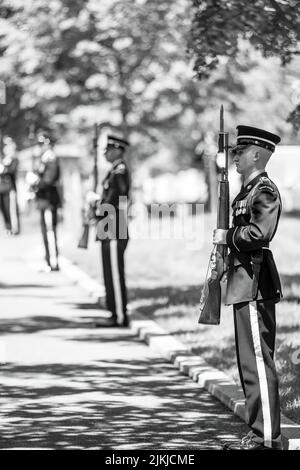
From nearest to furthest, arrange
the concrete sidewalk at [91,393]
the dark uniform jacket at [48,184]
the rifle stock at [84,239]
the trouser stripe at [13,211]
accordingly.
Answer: the concrete sidewalk at [91,393] < the rifle stock at [84,239] < the dark uniform jacket at [48,184] < the trouser stripe at [13,211]

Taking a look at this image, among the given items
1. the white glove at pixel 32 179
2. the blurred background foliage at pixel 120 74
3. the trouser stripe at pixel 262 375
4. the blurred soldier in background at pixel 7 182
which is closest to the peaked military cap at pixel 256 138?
the trouser stripe at pixel 262 375

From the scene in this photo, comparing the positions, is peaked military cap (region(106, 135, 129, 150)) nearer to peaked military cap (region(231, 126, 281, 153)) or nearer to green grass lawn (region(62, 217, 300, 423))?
green grass lawn (region(62, 217, 300, 423))

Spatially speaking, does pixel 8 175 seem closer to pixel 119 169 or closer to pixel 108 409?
pixel 119 169

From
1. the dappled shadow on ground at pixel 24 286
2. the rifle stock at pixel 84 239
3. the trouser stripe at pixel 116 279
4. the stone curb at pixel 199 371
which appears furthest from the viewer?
the dappled shadow on ground at pixel 24 286

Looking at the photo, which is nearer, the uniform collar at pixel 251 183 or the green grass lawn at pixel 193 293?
the uniform collar at pixel 251 183

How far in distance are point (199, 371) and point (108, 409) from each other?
1.44 metres

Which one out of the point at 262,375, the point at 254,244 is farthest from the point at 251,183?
the point at 262,375

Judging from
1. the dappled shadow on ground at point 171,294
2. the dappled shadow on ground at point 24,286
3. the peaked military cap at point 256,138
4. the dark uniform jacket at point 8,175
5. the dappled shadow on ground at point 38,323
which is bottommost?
the dappled shadow on ground at point 38,323

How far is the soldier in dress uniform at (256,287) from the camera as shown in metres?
6.70

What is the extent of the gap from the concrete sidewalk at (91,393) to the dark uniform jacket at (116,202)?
106 cm

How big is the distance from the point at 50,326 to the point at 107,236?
3.85 ft

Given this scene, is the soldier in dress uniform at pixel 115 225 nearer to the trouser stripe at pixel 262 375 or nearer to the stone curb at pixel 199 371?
the stone curb at pixel 199 371

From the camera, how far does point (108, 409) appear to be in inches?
332

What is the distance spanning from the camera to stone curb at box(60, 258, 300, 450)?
7.36 m
